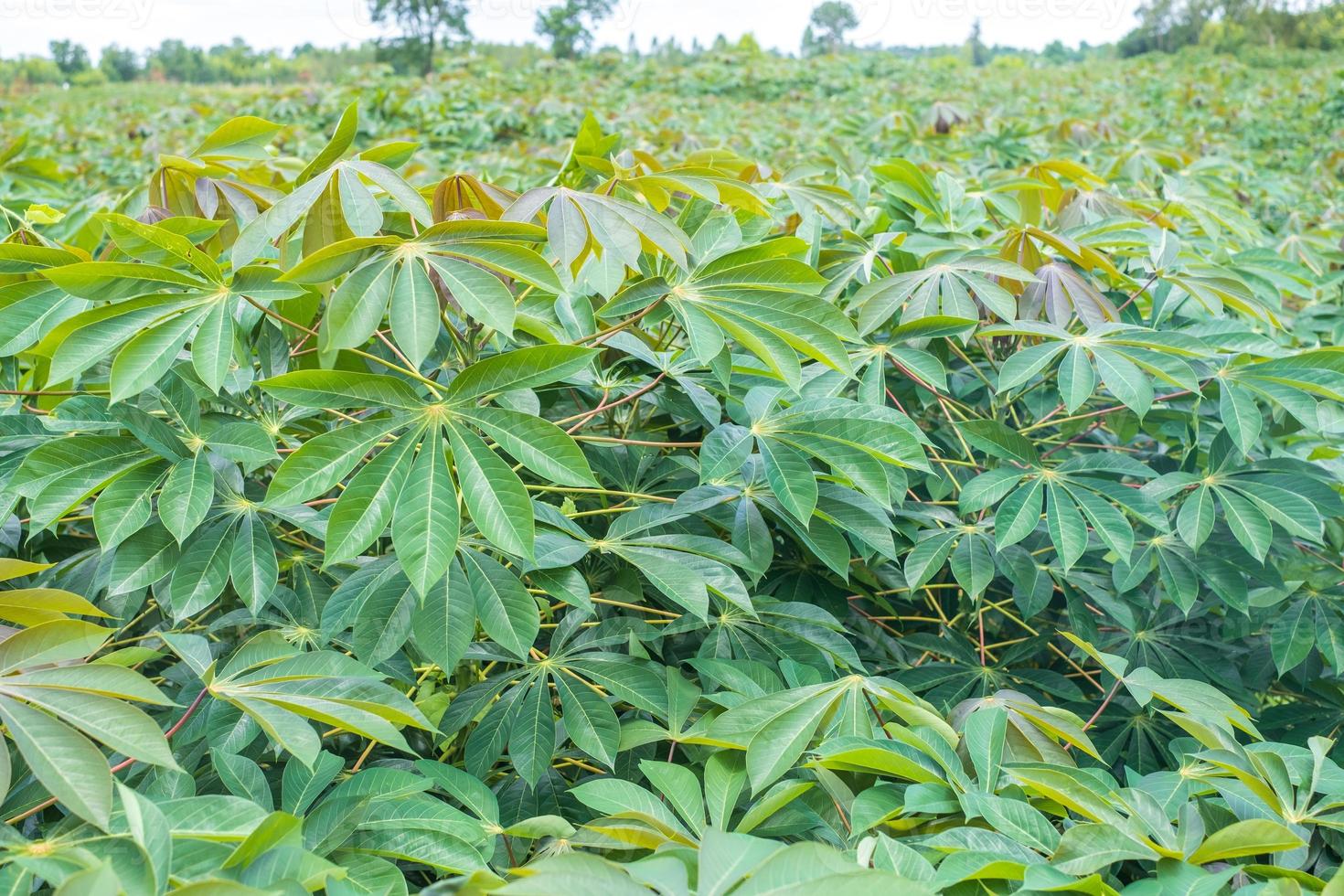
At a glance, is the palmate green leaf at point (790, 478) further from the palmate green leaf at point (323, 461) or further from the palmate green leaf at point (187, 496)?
Answer: the palmate green leaf at point (187, 496)

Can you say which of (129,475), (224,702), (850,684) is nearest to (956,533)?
(850,684)

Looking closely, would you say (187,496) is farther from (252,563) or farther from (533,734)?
(533,734)

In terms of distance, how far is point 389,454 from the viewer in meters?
0.97

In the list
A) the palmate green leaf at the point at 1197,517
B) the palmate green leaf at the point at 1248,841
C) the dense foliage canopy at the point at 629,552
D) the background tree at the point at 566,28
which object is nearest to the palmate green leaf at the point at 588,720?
the dense foliage canopy at the point at 629,552

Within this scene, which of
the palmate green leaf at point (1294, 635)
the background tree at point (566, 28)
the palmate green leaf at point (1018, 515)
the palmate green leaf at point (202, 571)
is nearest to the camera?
the palmate green leaf at point (202, 571)

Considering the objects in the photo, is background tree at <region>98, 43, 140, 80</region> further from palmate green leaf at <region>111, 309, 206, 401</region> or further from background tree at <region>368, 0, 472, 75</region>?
palmate green leaf at <region>111, 309, 206, 401</region>

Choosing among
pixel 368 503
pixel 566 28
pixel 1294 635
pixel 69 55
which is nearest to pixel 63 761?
pixel 368 503

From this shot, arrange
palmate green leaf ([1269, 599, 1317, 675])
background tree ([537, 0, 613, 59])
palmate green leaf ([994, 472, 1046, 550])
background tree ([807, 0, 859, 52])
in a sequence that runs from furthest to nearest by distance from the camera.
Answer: background tree ([807, 0, 859, 52])
background tree ([537, 0, 613, 59])
palmate green leaf ([1269, 599, 1317, 675])
palmate green leaf ([994, 472, 1046, 550])

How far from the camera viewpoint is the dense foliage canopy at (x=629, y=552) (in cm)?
83

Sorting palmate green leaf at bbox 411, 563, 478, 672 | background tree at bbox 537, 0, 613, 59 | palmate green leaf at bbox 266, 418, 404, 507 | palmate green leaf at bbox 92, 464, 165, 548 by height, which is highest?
background tree at bbox 537, 0, 613, 59

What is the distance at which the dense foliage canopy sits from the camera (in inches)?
32.9

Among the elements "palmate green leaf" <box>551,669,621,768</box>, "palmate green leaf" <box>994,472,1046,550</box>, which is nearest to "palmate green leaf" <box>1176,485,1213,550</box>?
"palmate green leaf" <box>994,472,1046,550</box>

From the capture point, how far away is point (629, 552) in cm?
Result: 120

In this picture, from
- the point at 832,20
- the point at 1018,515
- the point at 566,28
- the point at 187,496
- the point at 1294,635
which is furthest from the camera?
the point at 832,20
